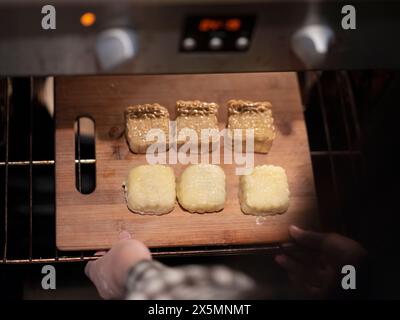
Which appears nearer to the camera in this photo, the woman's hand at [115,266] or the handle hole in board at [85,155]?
the woman's hand at [115,266]

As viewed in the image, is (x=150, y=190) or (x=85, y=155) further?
(x=85, y=155)

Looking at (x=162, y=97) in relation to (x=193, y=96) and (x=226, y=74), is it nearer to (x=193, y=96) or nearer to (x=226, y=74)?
(x=193, y=96)

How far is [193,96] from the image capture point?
1.67m

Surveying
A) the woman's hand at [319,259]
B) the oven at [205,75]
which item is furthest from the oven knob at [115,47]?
the woman's hand at [319,259]

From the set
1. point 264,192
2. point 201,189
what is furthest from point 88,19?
point 264,192

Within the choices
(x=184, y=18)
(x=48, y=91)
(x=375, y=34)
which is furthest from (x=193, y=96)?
(x=375, y=34)

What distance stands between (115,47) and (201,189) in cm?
42

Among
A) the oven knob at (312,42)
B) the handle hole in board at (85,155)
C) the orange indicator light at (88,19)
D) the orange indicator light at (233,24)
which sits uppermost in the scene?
the orange indicator light at (88,19)

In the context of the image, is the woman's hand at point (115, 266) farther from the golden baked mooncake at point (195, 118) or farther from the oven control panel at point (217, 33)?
the oven control panel at point (217, 33)

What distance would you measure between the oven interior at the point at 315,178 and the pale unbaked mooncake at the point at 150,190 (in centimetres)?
12

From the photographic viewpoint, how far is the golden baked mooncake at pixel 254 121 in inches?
62.2

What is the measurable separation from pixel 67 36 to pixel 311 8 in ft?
2.00

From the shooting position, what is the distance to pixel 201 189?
150 cm

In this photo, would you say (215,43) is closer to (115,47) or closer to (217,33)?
(217,33)
